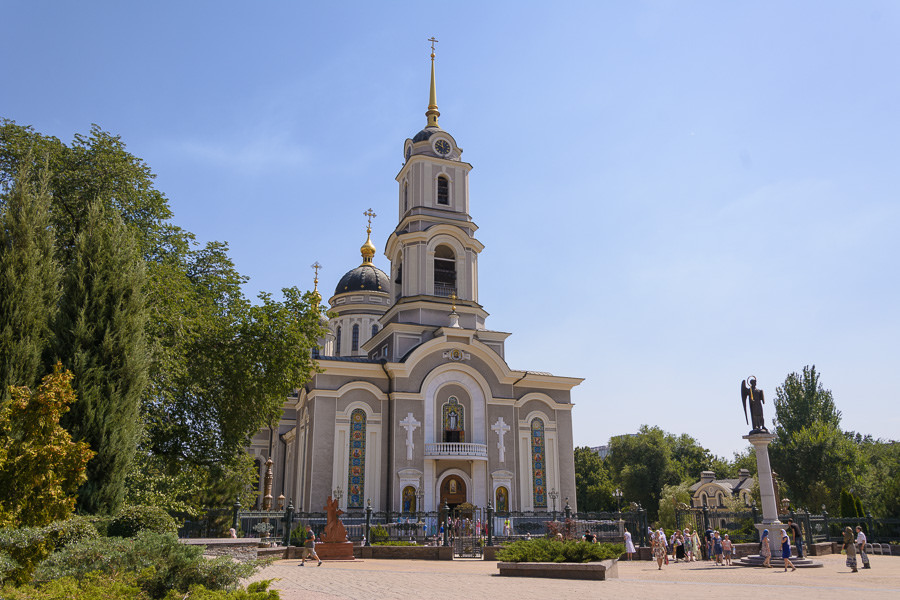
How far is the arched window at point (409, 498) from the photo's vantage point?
1131 inches

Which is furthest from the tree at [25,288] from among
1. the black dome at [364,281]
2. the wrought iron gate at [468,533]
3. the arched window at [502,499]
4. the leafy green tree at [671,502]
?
the leafy green tree at [671,502]

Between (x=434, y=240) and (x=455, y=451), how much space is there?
10677 mm

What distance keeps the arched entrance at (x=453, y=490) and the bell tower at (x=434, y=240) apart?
747 cm

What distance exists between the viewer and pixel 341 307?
47.8 meters

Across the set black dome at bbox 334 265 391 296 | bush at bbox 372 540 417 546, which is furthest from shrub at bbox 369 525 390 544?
black dome at bbox 334 265 391 296

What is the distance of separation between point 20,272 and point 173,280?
239 inches

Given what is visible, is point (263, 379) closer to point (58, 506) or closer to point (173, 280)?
point (173, 280)

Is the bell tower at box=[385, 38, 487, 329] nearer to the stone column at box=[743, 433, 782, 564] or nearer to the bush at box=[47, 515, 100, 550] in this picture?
the stone column at box=[743, 433, 782, 564]

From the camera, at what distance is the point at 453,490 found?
29828mm

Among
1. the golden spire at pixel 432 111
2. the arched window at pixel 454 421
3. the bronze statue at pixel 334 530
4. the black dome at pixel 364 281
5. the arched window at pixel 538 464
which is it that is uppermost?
the golden spire at pixel 432 111

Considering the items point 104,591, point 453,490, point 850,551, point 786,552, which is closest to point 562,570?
point 786,552

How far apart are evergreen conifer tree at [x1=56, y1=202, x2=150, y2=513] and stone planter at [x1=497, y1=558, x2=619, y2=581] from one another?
7.88 m

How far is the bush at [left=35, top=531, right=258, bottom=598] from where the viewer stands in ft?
27.4

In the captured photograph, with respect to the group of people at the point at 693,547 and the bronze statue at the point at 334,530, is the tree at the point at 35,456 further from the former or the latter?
the group of people at the point at 693,547
